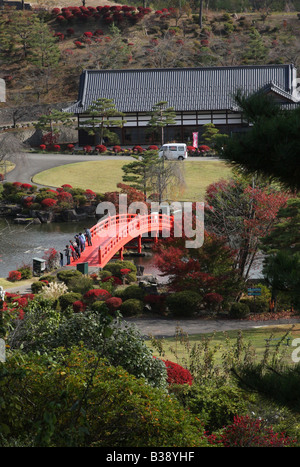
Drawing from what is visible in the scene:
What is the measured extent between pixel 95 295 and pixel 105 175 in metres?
22.2

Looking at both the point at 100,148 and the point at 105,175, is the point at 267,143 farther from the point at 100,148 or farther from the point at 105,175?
the point at 100,148

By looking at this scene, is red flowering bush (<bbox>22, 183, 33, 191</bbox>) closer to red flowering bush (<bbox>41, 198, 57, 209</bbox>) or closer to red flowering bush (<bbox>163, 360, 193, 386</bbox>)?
red flowering bush (<bbox>41, 198, 57, 209</bbox>)

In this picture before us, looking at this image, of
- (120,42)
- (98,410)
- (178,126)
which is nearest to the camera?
(98,410)

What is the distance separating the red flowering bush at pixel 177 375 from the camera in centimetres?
1151

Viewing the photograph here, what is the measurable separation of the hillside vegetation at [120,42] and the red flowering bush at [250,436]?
53991 mm

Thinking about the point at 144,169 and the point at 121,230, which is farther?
the point at 144,169

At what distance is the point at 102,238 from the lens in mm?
26828

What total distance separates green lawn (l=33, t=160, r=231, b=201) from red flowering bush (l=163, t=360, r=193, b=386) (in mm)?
27089

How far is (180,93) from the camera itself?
172 feet

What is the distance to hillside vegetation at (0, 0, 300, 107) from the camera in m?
63.8

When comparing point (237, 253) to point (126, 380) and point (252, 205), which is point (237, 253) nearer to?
point (252, 205)

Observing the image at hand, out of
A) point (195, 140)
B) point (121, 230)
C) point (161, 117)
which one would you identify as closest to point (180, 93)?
point (161, 117)

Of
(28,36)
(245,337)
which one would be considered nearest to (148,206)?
(245,337)

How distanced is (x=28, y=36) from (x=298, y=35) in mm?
30262
